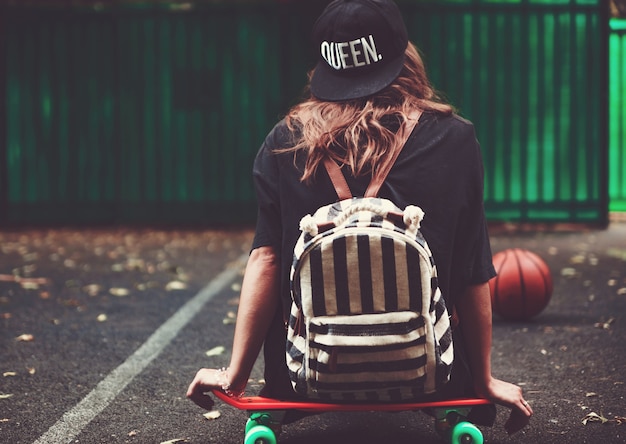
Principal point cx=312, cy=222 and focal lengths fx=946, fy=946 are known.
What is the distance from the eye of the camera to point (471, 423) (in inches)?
136

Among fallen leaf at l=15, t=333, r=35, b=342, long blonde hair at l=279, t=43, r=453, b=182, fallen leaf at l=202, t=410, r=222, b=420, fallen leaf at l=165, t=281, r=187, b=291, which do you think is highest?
long blonde hair at l=279, t=43, r=453, b=182

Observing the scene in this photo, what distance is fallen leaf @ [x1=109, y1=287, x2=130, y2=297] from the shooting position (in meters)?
7.42

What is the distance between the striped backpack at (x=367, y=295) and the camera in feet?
9.55

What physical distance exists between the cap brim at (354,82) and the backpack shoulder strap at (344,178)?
174mm

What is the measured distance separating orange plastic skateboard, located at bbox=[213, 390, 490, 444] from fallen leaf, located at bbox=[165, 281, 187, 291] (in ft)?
14.3

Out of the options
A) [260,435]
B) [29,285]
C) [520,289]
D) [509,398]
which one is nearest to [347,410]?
[260,435]

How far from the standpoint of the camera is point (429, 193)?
3180 mm

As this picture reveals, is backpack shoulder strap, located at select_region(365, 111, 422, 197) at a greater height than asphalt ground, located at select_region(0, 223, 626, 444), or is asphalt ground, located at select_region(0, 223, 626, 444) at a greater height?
backpack shoulder strap, located at select_region(365, 111, 422, 197)

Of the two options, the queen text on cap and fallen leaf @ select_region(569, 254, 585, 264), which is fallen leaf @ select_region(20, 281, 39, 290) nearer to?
fallen leaf @ select_region(569, 254, 585, 264)

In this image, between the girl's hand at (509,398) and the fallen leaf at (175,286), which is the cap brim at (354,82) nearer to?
the girl's hand at (509,398)

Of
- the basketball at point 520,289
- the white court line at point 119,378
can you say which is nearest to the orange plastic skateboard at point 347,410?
the white court line at point 119,378

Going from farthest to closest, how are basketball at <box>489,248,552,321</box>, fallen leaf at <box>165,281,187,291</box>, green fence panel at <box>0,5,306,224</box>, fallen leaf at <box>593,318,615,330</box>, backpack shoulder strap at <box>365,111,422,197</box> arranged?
green fence panel at <box>0,5,306,224</box>, fallen leaf at <box>165,281,187,291</box>, basketball at <box>489,248,552,321</box>, fallen leaf at <box>593,318,615,330</box>, backpack shoulder strap at <box>365,111,422,197</box>

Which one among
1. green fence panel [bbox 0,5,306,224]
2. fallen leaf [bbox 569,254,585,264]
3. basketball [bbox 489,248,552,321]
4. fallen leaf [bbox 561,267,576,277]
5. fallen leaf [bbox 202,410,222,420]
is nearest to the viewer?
fallen leaf [bbox 202,410,222,420]

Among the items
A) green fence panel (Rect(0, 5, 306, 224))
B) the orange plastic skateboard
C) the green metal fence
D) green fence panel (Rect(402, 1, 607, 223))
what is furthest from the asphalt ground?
green fence panel (Rect(0, 5, 306, 224))
